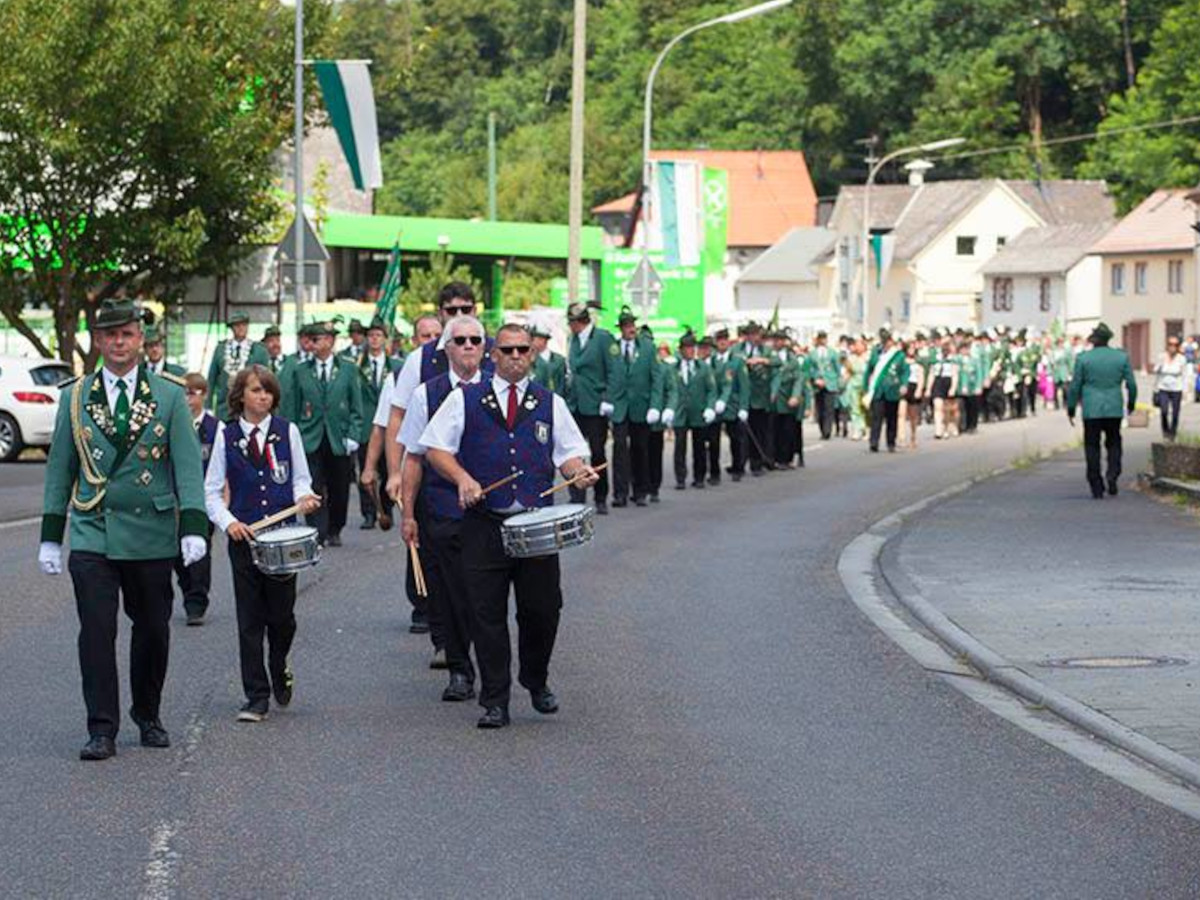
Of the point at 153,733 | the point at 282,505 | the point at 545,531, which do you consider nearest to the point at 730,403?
the point at 282,505

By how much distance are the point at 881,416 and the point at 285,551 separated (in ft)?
94.4

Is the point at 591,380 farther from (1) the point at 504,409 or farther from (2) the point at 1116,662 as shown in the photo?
(1) the point at 504,409

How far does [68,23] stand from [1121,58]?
3027 inches

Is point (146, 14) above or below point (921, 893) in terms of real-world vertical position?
above

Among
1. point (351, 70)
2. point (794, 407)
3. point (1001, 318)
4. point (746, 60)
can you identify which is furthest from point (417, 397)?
point (746, 60)

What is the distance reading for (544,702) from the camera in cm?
1160

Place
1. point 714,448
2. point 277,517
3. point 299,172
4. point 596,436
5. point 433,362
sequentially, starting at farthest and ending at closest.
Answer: point 299,172, point 714,448, point 596,436, point 433,362, point 277,517

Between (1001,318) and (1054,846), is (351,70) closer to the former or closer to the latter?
(1054,846)

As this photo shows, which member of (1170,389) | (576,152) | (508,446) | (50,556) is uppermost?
(576,152)

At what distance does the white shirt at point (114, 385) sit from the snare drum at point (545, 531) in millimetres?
1714

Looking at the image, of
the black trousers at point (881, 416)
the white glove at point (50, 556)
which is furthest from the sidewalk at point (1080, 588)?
the black trousers at point (881, 416)

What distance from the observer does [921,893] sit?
25.9 feet

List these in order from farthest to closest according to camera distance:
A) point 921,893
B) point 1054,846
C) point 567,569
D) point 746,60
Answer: point 746,60 → point 567,569 → point 1054,846 → point 921,893

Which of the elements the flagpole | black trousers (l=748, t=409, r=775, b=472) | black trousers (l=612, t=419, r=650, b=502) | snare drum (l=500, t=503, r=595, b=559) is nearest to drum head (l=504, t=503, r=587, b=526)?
snare drum (l=500, t=503, r=595, b=559)
